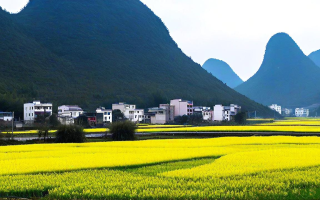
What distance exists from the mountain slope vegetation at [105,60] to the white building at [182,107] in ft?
46.9

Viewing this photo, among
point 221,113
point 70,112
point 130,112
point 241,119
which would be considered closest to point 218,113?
point 221,113

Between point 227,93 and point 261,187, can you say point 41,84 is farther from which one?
point 261,187

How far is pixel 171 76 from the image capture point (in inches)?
4943

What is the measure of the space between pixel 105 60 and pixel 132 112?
150ft

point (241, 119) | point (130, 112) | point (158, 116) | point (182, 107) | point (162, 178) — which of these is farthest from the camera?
point (182, 107)

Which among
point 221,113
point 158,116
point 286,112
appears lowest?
point 158,116

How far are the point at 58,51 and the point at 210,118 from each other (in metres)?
57.0

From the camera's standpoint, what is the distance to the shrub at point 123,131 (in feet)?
127

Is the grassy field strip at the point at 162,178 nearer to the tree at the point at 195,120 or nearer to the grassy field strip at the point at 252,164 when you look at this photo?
the grassy field strip at the point at 252,164

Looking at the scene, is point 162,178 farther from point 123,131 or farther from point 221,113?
point 221,113

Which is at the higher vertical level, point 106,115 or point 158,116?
point 106,115

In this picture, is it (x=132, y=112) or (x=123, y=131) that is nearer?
(x=123, y=131)

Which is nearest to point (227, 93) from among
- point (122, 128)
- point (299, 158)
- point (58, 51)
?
point (58, 51)

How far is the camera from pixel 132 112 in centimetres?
7869
